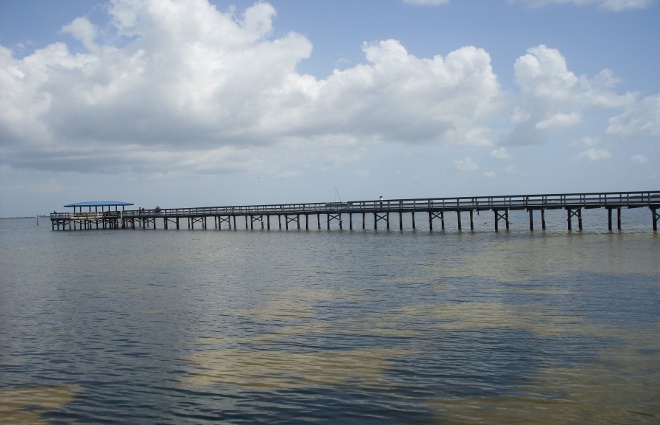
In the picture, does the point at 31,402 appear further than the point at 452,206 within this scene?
No

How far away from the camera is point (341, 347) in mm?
12055

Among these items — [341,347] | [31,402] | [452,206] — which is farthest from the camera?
[452,206]

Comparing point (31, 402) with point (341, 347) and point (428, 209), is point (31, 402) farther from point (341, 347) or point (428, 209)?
point (428, 209)

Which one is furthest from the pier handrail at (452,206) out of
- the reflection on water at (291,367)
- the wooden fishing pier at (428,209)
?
the reflection on water at (291,367)

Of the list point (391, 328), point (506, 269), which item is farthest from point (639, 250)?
point (391, 328)

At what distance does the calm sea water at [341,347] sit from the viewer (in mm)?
8656

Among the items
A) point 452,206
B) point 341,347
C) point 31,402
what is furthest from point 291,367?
point 452,206

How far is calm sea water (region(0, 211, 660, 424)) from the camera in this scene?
341 inches

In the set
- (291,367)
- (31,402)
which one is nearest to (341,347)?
(291,367)

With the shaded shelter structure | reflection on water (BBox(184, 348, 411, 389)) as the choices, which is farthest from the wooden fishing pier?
reflection on water (BBox(184, 348, 411, 389))

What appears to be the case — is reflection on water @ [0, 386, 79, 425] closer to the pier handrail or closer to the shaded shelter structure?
the pier handrail

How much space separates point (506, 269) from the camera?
956 inches

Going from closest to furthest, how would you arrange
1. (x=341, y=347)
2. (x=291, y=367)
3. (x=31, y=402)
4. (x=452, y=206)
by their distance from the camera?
(x=31, y=402)
(x=291, y=367)
(x=341, y=347)
(x=452, y=206)

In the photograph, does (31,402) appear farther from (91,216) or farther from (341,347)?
(91,216)
